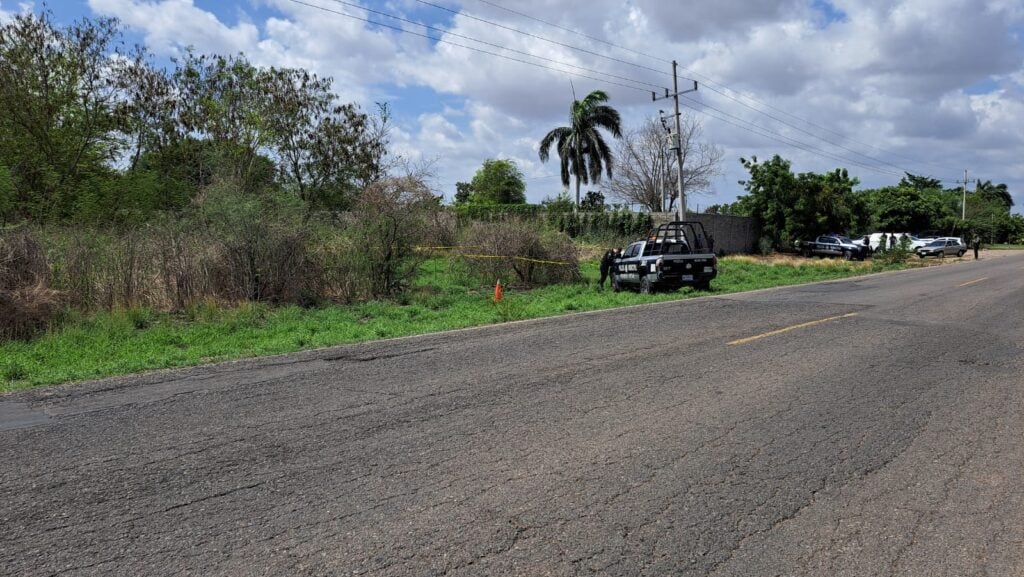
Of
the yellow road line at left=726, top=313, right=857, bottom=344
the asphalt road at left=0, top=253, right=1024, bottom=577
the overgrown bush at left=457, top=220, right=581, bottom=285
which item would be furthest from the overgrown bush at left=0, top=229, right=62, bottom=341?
the overgrown bush at left=457, top=220, right=581, bottom=285

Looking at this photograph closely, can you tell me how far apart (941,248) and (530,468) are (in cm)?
5121

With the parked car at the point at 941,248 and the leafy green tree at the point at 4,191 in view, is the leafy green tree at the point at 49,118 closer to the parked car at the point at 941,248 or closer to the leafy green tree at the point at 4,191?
the leafy green tree at the point at 4,191

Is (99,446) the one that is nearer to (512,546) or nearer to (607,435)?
(512,546)

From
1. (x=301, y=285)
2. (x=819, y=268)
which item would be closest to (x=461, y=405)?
(x=301, y=285)

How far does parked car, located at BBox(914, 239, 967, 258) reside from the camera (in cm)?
4594

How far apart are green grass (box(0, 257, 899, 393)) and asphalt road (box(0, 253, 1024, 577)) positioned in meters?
1.50

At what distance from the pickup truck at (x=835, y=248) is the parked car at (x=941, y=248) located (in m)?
7.29

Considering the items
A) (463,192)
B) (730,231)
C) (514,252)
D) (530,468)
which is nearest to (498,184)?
(463,192)

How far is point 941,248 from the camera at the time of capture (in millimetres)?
46156

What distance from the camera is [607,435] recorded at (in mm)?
5277

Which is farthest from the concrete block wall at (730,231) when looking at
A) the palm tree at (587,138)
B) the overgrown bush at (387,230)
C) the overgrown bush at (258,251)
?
the overgrown bush at (258,251)

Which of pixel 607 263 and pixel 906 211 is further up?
pixel 906 211

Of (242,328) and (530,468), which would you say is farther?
(242,328)

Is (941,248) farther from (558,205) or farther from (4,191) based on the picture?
(4,191)
